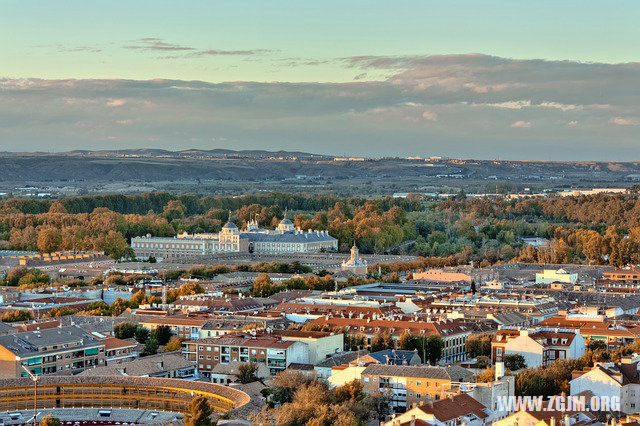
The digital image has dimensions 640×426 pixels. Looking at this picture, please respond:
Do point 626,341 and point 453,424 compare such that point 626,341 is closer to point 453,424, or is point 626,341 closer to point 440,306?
point 440,306

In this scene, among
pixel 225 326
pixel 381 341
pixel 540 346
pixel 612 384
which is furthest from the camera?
pixel 225 326

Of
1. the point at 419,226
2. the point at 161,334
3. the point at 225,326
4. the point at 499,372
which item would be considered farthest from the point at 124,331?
the point at 419,226

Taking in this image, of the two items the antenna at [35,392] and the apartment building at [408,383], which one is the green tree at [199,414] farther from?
the apartment building at [408,383]

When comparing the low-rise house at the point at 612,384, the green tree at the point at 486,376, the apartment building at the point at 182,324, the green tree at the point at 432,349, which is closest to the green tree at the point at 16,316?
the apartment building at the point at 182,324

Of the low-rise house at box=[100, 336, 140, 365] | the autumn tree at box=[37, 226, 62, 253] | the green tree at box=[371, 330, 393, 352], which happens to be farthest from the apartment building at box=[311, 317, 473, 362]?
the autumn tree at box=[37, 226, 62, 253]

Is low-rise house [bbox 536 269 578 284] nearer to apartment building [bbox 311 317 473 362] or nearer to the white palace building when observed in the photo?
apartment building [bbox 311 317 473 362]

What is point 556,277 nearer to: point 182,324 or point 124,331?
point 182,324
